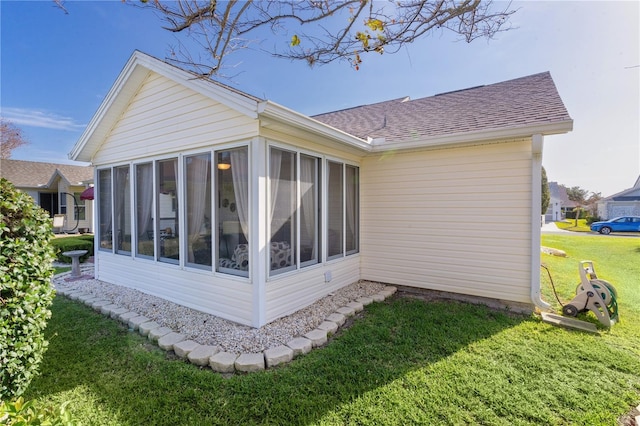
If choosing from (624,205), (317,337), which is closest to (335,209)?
(317,337)

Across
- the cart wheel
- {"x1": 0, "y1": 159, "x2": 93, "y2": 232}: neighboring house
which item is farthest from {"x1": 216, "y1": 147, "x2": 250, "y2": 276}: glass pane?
{"x1": 0, "y1": 159, "x2": 93, "y2": 232}: neighboring house

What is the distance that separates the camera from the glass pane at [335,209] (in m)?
5.58

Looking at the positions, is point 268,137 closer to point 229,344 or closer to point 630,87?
point 229,344

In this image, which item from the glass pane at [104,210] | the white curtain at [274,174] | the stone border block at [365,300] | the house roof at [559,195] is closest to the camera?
the white curtain at [274,174]

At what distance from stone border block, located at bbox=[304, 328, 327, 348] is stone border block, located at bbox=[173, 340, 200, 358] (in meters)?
1.39

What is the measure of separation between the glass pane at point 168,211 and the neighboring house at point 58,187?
46.4 ft

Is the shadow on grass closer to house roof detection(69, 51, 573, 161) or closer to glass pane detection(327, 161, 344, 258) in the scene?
glass pane detection(327, 161, 344, 258)

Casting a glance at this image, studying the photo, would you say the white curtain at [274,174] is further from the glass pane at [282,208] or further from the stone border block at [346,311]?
the stone border block at [346,311]

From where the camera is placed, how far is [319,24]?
357 cm

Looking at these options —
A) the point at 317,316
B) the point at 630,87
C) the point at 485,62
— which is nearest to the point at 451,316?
the point at 317,316

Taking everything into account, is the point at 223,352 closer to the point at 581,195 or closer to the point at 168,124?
the point at 168,124

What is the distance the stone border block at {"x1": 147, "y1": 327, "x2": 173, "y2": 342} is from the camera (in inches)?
150

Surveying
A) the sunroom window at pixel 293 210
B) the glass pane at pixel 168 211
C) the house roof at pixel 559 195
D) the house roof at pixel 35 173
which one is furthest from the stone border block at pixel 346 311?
the house roof at pixel 559 195

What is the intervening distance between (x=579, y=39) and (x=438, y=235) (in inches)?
147
